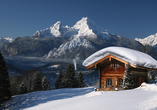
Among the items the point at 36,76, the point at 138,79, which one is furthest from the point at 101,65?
the point at 36,76

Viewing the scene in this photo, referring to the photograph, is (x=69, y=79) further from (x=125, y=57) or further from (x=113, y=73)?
(x=125, y=57)

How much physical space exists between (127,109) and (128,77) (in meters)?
8.77

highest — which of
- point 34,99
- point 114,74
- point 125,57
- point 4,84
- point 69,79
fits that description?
point 125,57

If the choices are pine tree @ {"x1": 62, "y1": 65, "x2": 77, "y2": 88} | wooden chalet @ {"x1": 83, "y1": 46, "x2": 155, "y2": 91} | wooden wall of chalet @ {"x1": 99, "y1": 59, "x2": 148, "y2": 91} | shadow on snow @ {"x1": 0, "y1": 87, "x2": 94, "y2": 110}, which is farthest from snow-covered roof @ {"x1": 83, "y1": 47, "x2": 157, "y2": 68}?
pine tree @ {"x1": 62, "y1": 65, "x2": 77, "y2": 88}

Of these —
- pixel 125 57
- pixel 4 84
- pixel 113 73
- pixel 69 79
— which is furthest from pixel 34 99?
pixel 69 79

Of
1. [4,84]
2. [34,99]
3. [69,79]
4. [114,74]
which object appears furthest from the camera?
[69,79]

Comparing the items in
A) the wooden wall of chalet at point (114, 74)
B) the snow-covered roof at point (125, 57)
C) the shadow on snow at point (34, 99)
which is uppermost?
the snow-covered roof at point (125, 57)

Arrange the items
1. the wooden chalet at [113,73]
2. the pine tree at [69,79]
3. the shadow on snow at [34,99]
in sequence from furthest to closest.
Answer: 1. the pine tree at [69,79]
2. the wooden chalet at [113,73]
3. the shadow on snow at [34,99]

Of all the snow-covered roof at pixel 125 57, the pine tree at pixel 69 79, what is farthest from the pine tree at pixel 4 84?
the pine tree at pixel 69 79

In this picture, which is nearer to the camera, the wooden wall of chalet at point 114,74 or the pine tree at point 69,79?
the wooden wall of chalet at point 114,74

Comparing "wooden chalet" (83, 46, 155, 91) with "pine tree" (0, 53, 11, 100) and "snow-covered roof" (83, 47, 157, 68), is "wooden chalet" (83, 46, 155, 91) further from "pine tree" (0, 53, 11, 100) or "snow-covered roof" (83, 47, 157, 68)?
"pine tree" (0, 53, 11, 100)

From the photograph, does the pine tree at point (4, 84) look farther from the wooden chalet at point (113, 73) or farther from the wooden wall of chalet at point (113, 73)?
the wooden wall of chalet at point (113, 73)

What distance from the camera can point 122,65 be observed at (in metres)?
16.0

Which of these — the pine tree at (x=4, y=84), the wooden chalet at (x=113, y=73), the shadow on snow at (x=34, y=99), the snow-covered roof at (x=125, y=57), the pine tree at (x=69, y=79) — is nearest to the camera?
the snow-covered roof at (x=125, y=57)
